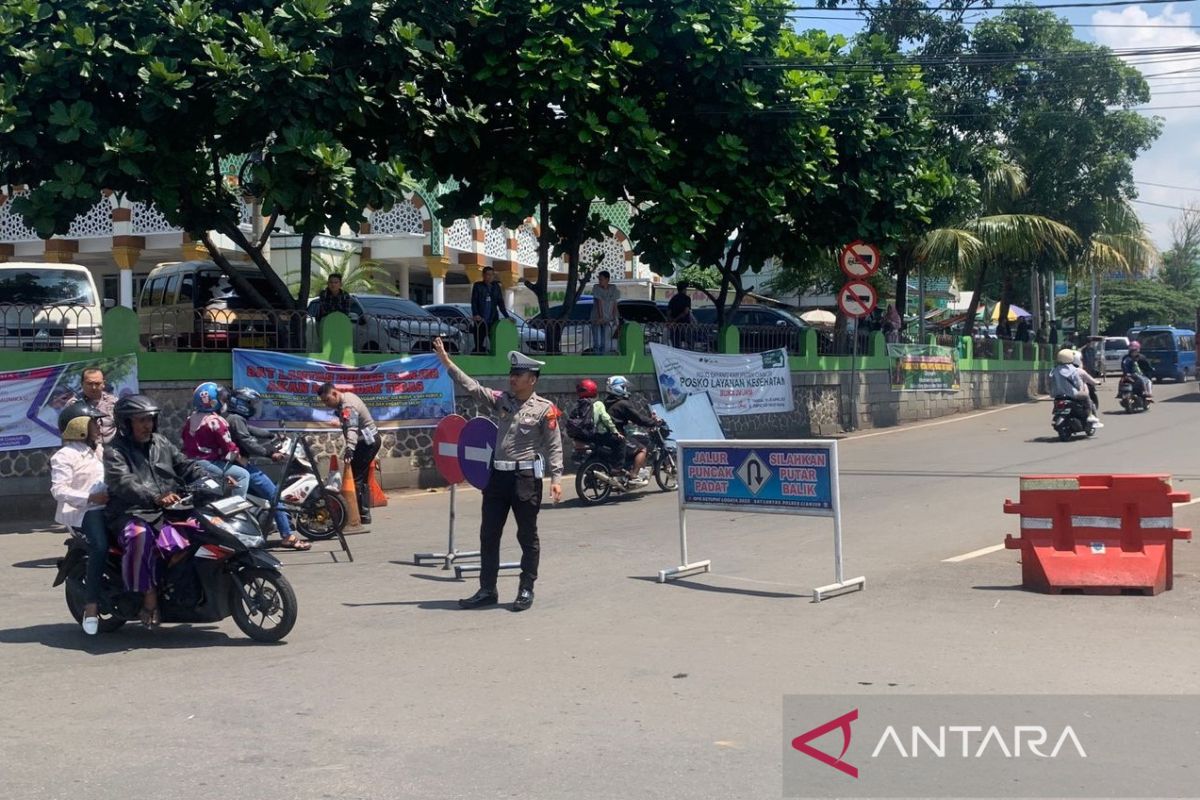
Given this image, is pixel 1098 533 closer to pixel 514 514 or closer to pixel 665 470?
pixel 514 514

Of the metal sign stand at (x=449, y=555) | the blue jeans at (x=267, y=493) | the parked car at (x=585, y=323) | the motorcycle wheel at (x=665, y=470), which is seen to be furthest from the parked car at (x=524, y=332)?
the metal sign stand at (x=449, y=555)

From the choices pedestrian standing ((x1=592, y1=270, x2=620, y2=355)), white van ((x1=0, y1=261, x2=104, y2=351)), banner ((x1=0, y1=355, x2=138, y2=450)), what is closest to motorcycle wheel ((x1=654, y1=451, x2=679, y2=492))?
pedestrian standing ((x1=592, y1=270, x2=620, y2=355))

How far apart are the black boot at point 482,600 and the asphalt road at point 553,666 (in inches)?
3.9

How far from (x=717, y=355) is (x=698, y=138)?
3598 mm

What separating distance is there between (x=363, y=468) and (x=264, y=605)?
573 cm

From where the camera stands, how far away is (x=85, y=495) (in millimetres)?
8484

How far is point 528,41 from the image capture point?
16781 mm

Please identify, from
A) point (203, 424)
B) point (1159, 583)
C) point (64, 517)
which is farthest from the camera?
point (203, 424)

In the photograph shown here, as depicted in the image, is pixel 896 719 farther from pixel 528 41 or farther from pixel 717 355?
pixel 717 355

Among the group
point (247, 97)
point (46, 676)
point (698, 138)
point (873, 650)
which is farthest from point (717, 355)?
point (46, 676)

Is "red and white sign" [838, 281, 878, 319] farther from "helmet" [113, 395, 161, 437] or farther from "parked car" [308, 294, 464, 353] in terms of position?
"helmet" [113, 395, 161, 437]

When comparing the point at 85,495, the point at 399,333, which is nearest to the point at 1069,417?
the point at 399,333

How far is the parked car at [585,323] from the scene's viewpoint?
62.1 ft

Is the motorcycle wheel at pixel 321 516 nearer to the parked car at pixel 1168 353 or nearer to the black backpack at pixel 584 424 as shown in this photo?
the black backpack at pixel 584 424
